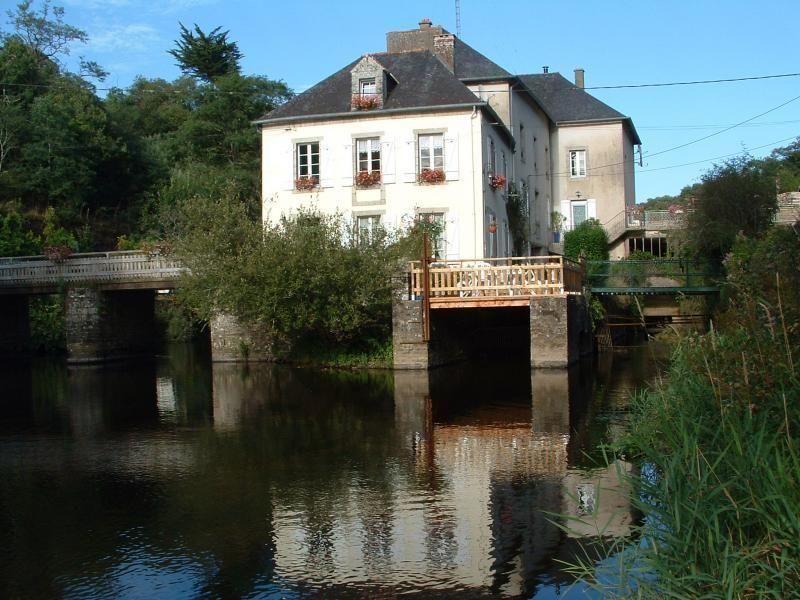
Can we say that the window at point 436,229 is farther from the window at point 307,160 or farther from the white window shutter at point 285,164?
the white window shutter at point 285,164

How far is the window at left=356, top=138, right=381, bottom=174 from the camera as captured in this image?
3006 centimetres

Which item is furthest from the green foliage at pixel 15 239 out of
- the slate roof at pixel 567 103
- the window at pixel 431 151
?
the slate roof at pixel 567 103

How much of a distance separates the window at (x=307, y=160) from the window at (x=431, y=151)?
3.68 meters

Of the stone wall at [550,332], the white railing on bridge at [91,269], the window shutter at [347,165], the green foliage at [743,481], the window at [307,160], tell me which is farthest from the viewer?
the white railing on bridge at [91,269]

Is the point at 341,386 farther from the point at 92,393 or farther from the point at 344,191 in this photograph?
the point at 344,191

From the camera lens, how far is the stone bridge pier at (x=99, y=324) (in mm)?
31594

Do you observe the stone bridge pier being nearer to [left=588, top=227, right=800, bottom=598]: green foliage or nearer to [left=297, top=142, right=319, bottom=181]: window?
[left=297, top=142, right=319, bottom=181]: window

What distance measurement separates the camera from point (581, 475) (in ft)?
33.6

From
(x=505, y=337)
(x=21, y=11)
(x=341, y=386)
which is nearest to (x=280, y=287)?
(x=341, y=386)

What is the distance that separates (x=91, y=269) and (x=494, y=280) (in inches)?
605

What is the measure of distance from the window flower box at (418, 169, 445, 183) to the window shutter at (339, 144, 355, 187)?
250 cm

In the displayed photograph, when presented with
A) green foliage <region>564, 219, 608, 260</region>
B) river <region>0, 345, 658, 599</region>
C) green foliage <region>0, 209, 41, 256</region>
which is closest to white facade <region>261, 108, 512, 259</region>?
green foliage <region>564, 219, 608, 260</region>

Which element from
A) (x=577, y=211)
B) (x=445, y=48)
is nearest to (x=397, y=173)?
(x=445, y=48)

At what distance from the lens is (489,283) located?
2416 cm
